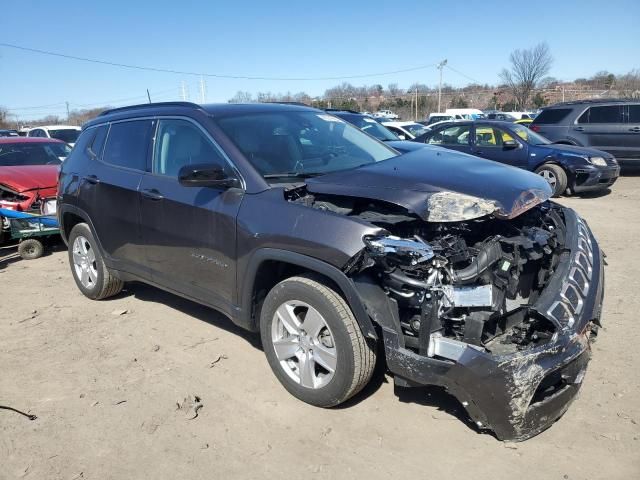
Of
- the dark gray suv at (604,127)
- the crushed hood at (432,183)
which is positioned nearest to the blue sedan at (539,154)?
the dark gray suv at (604,127)

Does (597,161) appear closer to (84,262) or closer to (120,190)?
(120,190)

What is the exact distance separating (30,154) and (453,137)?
8.60 m

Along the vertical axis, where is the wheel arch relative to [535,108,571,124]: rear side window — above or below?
below

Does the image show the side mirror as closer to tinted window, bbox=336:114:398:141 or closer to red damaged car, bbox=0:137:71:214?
red damaged car, bbox=0:137:71:214

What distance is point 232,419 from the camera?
3.28 m

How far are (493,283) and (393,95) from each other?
83.7 meters

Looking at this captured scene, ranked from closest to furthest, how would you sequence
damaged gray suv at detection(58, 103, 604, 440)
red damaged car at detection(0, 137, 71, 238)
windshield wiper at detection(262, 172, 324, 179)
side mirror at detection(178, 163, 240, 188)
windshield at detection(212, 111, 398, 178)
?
damaged gray suv at detection(58, 103, 604, 440)
side mirror at detection(178, 163, 240, 188)
windshield wiper at detection(262, 172, 324, 179)
windshield at detection(212, 111, 398, 178)
red damaged car at detection(0, 137, 71, 238)

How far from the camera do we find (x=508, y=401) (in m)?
2.58

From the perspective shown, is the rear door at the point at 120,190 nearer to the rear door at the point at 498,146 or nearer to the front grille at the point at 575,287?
the front grille at the point at 575,287

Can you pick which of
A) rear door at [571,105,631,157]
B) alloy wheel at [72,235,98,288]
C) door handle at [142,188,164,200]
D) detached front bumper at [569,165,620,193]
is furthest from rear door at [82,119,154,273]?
rear door at [571,105,631,157]

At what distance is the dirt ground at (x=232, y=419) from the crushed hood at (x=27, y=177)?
3.59 m

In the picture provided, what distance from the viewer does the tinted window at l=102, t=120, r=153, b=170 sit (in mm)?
4430

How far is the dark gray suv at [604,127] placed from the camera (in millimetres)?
12469

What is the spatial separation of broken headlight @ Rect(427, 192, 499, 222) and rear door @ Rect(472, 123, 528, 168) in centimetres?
848
